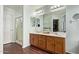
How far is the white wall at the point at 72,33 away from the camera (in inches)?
90.7

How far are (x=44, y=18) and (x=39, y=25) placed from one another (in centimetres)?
30

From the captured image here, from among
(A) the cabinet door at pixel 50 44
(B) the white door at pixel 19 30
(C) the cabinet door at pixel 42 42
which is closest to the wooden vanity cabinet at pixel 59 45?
Answer: (A) the cabinet door at pixel 50 44

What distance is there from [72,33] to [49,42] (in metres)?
0.71

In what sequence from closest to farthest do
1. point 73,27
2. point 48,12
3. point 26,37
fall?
point 73,27, point 26,37, point 48,12

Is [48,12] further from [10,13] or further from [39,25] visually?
[10,13]

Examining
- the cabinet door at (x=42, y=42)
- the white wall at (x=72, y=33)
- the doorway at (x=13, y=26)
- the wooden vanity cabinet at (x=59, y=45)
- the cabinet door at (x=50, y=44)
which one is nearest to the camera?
the white wall at (x=72, y=33)

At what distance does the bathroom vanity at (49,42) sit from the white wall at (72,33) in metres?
0.15

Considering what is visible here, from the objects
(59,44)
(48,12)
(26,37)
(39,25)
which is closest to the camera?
(59,44)

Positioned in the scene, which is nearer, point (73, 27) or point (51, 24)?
point (73, 27)

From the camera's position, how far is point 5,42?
104 inches

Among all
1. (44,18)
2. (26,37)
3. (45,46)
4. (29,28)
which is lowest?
(45,46)

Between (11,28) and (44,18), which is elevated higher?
(44,18)

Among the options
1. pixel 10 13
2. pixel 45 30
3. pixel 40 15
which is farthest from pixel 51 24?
pixel 10 13

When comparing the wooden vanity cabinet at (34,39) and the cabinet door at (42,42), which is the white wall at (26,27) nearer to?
the wooden vanity cabinet at (34,39)
